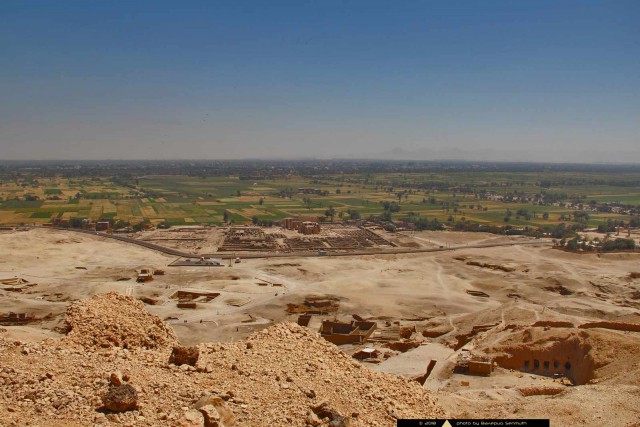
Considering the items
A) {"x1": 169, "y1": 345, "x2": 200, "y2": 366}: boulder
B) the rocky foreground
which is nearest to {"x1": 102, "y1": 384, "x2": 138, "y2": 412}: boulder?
the rocky foreground

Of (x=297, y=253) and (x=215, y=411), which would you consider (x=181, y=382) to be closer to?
(x=215, y=411)

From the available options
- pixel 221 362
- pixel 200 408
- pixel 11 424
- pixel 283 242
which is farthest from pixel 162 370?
pixel 283 242

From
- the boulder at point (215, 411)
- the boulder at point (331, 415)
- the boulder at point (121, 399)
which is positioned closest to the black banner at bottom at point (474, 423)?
the boulder at point (331, 415)

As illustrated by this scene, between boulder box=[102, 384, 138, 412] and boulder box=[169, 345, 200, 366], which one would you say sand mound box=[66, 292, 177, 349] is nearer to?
boulder box=[169, 345, 200, 366]

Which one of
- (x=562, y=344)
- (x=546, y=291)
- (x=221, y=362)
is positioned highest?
(x=221, y=362)

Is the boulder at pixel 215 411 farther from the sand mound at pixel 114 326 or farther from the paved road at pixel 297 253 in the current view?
the paved road at pixel 297 253

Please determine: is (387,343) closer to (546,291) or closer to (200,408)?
(200,408)
